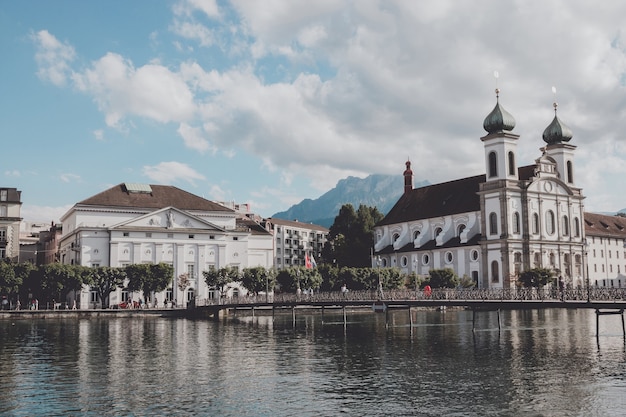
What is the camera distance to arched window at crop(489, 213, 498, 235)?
368ft

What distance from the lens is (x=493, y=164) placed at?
115 metres

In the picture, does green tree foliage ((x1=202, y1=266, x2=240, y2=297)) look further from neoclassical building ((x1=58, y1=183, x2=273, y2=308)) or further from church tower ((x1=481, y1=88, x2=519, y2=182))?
church tower ((x1=481, y1=88, x2=519, y2=182))

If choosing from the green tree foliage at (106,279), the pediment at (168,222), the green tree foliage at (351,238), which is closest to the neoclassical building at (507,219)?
the green tree foliage at (351,238)

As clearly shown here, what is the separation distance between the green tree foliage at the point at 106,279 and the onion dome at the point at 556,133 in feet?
236

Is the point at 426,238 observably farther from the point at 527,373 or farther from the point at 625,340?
the point at 527,373

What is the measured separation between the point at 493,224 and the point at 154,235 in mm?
50417

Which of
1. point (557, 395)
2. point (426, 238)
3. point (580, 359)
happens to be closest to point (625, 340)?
point (580, 359)

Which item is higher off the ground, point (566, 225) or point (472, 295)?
point (566, 225)

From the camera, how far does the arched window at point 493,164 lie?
375 ft

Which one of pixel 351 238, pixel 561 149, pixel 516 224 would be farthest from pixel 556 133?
pixel 351 238

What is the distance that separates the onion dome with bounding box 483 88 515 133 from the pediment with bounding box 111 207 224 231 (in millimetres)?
44262

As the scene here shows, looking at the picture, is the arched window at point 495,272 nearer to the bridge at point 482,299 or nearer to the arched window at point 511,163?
the arched window at point 511,163

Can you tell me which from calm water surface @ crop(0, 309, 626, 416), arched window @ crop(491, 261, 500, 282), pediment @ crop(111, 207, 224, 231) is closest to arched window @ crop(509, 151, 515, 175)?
arched window @ crop(491, 261, 500, 282)

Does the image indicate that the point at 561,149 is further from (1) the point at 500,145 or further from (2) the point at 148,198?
(2) the point at 148,198
